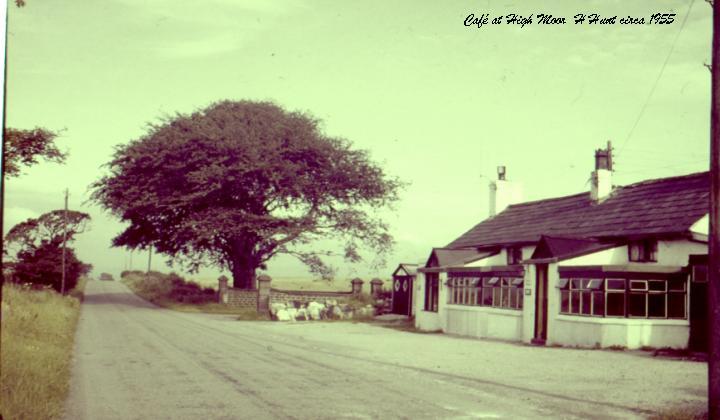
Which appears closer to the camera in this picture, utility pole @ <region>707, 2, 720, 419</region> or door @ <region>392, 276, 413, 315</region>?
utility pole @ <region>707, 2, 720, 419</region>

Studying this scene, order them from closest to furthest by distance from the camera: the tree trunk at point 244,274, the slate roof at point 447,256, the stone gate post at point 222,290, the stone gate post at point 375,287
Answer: the slate roof at point 447,256
the stone gate post at point 375,287
the stone gate post at point 222,290
the tree trunk at point 244,274

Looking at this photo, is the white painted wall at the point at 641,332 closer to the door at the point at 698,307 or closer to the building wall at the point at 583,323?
the building wall at the point at 583,323

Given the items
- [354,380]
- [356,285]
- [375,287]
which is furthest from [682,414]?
[375,287]

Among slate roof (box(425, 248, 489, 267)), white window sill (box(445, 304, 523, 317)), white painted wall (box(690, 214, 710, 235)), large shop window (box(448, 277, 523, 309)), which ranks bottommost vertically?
white window sill (box(445, 304, 523, 317))

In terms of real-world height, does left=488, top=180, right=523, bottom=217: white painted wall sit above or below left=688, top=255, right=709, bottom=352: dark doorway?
above

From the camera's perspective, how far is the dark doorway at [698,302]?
24375 mm

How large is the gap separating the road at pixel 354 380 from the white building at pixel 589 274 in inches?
79.3

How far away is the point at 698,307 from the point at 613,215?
7275mm

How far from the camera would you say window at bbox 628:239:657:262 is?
1060 inches

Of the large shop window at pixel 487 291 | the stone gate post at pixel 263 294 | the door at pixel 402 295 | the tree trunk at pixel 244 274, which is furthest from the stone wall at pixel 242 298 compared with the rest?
the large shop window at pixel 487 291

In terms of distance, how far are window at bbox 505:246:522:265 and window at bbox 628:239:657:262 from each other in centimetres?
831

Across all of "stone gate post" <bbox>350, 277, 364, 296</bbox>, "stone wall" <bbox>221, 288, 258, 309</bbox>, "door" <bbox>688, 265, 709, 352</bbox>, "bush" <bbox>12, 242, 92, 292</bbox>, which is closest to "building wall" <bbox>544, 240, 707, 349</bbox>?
"door" <bbox>688, 265, 709, 352</bbox>

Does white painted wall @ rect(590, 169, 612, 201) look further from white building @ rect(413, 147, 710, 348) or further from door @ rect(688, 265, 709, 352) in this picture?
door @ rect(688, 265, 709, 352)

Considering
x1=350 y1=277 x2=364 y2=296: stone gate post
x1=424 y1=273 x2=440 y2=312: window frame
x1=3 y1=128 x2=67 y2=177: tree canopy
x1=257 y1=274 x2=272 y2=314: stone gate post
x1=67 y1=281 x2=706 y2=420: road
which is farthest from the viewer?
x1=350 y1=277 x2=364 y2=296: stone gate post
